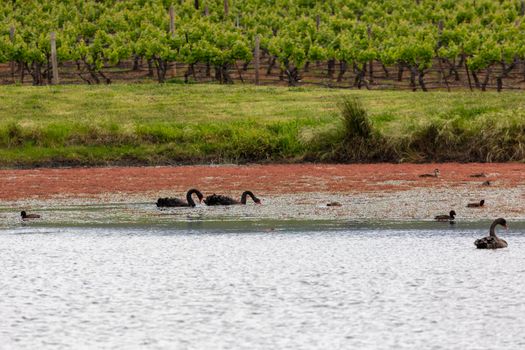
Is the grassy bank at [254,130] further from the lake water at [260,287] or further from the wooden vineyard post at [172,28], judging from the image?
the wooden vineyard post at [172,28]

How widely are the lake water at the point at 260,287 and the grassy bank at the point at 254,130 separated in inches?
617

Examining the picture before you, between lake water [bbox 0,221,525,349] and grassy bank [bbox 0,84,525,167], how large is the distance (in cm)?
1567

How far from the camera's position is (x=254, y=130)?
43.6m

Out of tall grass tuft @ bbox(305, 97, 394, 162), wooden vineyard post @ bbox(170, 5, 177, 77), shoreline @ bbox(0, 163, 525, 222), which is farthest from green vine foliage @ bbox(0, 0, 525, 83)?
shoreline @ bbox(0, 163, 525, 222)

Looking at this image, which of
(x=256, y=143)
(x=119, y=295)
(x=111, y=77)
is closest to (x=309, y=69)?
(x=111, y=77)

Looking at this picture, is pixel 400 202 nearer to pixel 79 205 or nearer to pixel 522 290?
pixel 79 205

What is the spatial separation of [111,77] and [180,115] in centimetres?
2528

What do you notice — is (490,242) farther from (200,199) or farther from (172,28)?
(172,28)

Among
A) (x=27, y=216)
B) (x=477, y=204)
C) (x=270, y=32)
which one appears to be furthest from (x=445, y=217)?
(x=270, y=32)

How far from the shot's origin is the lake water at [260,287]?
595 inches

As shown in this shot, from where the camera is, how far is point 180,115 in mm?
48781

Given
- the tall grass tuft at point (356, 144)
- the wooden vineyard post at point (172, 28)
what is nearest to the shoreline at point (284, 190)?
the tall grass tuft at point (356, 144)

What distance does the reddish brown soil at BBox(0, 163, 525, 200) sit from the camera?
3375cm

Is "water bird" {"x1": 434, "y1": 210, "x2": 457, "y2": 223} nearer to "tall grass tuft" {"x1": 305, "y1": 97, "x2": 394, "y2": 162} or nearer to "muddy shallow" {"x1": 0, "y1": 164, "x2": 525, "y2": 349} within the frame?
"muddy shallow" {"x1": 0, "y1": 164, "x2": 525, "y2": 349}
